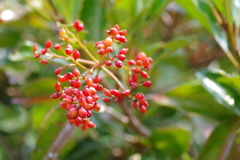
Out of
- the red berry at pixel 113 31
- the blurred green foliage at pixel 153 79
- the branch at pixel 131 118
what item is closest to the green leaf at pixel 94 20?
the blurred green foliage at pixel 153 79

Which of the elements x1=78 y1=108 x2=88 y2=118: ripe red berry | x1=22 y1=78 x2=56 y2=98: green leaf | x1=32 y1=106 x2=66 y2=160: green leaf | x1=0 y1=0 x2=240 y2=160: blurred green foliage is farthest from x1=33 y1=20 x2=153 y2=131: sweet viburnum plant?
x1=22 y1=78 x2=56 y2=98: green leaf

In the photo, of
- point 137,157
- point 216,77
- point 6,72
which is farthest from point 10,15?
point 216,77

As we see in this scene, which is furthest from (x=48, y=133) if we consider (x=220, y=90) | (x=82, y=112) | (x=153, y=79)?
(x=153, y=79)

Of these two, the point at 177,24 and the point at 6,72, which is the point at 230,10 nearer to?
the point at 177,24

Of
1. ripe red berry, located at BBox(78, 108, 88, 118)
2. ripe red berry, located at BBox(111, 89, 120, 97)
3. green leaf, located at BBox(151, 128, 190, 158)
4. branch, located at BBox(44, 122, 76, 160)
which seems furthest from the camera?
green leaf, located at BBox(151, 128, 190, 158)

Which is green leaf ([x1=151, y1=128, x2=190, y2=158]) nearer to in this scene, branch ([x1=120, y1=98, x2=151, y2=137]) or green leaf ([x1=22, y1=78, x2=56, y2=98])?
branch ([x1=120, y1=98, x2=151, y2=137])

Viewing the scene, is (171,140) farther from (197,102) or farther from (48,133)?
(48,133)

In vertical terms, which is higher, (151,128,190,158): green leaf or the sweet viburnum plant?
the sweet viburnum plant
